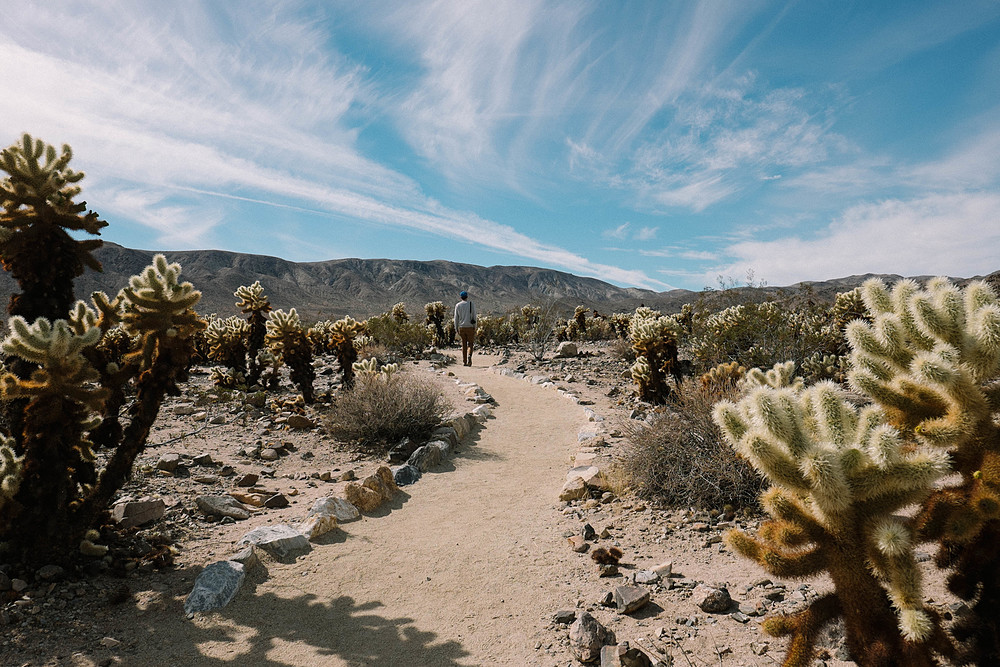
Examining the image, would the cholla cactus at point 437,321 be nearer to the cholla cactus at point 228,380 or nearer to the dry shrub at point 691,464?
the cholla cactus at point 228,380

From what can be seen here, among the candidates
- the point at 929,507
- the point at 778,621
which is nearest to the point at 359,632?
the point at 778,621

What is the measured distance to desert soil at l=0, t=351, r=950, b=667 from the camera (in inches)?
124

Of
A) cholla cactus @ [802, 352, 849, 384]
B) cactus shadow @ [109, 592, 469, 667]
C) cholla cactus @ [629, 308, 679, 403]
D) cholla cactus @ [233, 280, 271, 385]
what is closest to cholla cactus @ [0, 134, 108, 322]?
cactus shadow @ [109, 592, 469, 667]

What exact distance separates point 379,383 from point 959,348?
6897 millimetres

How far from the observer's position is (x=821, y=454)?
6.81ft

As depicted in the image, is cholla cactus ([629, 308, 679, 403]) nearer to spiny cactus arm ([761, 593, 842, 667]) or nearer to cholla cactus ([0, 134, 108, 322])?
spiny cactus arm ([761, 593, 842, 667])

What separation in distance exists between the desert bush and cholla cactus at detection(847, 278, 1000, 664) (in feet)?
52.3

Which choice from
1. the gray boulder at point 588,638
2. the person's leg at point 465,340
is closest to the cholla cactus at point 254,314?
the person's leg at point 465,340

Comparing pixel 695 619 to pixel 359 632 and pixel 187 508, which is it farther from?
pixel 187 508

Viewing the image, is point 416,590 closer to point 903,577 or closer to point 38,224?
point 903,577

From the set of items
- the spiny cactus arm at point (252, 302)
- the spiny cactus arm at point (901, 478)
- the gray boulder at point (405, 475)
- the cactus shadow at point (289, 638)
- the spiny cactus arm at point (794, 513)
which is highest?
the spiny cactus arm at point (252, 302)

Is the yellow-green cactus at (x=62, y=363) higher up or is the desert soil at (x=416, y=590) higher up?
the yellow-green cactus at (x=62, y=363)

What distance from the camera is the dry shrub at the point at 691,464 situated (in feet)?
15.4

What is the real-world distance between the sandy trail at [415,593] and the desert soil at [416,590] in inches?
0.5
